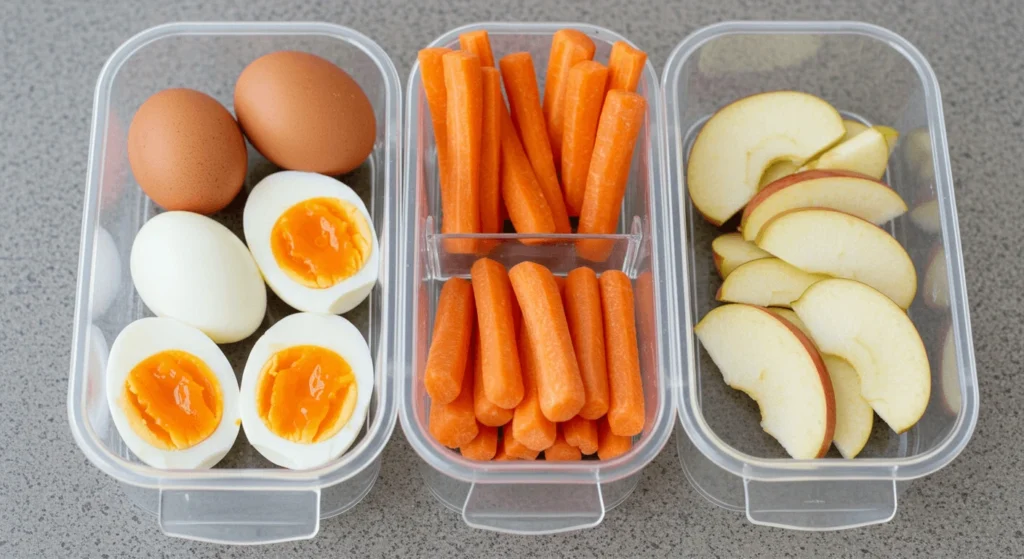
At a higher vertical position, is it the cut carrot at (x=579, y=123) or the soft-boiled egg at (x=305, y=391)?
the cut carrot at (x=579, y=123)

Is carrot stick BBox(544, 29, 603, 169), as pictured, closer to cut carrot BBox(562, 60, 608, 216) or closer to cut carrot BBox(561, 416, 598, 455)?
cut carrot BBox(562, 60, 608, 216)

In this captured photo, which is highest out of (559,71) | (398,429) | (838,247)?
(559,71)

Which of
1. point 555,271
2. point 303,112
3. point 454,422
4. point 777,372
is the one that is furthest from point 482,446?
point 303,112

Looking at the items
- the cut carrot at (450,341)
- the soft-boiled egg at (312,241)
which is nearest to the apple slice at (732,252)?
the cut carrot at (450,341)

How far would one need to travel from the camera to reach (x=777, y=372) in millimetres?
1161

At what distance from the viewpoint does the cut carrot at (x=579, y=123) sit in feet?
3.88

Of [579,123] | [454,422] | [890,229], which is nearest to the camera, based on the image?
[454,422]

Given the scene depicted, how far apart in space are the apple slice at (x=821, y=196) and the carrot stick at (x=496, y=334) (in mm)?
Result: 357

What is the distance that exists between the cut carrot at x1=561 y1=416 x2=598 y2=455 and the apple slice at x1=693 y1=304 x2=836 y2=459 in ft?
0.70

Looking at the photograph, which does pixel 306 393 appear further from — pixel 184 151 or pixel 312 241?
pixel 184 151

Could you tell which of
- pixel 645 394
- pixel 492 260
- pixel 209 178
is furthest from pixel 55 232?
pixel 645 394

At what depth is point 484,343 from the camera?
1.13 metres

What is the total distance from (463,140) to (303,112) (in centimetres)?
21

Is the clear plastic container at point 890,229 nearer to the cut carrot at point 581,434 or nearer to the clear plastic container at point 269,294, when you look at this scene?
the cut carrot at point 581,434
